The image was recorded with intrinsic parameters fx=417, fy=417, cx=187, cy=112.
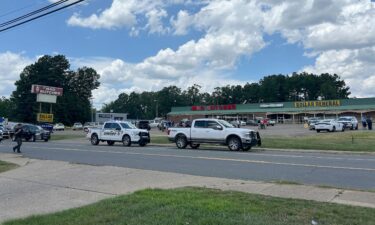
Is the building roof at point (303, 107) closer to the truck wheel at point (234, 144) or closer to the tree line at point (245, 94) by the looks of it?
the tree line at point (245, 94)

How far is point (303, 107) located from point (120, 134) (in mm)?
73802

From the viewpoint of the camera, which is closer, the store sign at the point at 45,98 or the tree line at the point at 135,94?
the store sign at the point at 45,98

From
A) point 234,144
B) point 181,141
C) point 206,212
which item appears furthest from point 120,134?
point 206,212

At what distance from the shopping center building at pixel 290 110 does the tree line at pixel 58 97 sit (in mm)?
27279

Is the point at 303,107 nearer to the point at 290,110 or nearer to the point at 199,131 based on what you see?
the point at 290,110

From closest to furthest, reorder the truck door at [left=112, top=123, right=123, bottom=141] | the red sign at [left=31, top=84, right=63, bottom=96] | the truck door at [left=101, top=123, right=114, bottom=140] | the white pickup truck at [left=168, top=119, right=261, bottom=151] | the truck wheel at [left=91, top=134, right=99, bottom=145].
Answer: the white pickup truck at [left=168, top=119, right=261, bottom=151] → the truck door at [left=112, top=123, right=123, bottom=141] → the truck door at [left=101, top=123, right=114, bottom=140] → the truck wheel at [left=91, top=134, right=99, bottom=145] → the red sign at [left=31, top=84, right=63, bottom=96]

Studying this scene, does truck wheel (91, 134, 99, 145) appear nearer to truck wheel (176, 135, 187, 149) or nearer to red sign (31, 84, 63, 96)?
truck wheel (176, 135, 187, 149)

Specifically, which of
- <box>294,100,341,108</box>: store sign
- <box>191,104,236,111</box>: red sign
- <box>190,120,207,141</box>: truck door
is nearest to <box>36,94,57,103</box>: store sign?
<box>190,120,207,141</box>: truck door

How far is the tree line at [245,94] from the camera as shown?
146125mm

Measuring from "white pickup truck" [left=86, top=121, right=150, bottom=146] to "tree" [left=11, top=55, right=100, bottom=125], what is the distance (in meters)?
77.9

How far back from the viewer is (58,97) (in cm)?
10762

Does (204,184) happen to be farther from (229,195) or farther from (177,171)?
(177,171)

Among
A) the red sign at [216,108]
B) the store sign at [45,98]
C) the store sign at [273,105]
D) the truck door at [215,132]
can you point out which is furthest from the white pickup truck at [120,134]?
the red sign at [216,108]

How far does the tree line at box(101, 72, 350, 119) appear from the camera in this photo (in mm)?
146125
